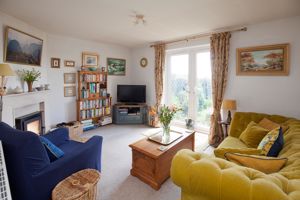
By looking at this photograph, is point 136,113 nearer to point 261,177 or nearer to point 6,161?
point 6,161

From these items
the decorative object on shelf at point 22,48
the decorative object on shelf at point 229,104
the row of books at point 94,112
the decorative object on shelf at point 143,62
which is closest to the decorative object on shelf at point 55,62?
the decorative object on shelf at point 22,48

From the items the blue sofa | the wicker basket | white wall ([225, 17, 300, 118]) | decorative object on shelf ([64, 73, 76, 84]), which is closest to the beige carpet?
the wicker basket

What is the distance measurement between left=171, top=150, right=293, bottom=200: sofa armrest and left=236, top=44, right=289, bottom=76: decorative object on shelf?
2843 mm

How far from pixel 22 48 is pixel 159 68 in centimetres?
315

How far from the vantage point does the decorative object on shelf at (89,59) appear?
459 centimetres

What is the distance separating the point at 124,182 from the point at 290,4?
11.4 feet

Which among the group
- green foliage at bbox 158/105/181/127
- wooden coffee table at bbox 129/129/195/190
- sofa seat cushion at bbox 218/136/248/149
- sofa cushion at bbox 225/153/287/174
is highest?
green foliage at bbox 158/105/181/127

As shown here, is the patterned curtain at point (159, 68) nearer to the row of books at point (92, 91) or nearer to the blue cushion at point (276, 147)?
the row of books at point (92, 91)

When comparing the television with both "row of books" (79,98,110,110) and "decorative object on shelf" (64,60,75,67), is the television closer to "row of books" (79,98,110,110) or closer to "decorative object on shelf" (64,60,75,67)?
"row of books" (79,98,110,110)

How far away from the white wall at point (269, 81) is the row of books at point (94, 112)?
133 inches

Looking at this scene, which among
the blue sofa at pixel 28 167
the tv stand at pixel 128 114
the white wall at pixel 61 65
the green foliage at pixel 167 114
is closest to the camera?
the blue sofa at pixel 28 167

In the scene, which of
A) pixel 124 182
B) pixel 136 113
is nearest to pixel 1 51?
pixel 124 182

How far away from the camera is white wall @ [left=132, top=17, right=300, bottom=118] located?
9.61ft

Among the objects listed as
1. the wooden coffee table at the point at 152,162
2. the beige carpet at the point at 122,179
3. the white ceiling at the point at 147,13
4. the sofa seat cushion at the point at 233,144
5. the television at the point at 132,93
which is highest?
the white ceiling at the point at 147,13
